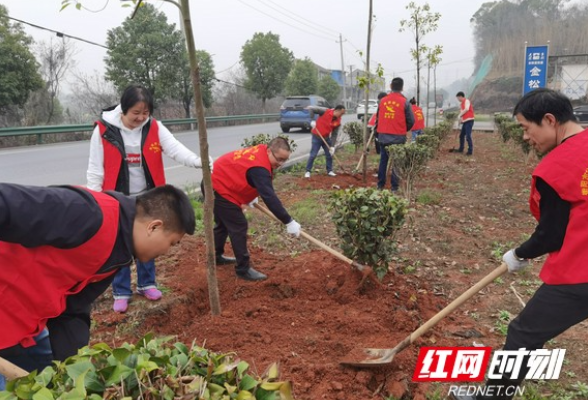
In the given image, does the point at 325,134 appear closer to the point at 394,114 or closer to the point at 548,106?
the point at 394,114

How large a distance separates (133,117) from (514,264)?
2.63m

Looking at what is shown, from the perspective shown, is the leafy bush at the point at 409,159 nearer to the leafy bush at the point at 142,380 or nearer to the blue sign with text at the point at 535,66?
the leafy bush at the point at 142,380

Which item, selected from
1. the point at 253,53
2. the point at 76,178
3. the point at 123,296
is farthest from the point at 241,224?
the point at 253,53

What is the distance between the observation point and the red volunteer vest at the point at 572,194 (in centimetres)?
193

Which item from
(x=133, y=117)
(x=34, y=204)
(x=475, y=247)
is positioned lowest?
(x=475, y=247)

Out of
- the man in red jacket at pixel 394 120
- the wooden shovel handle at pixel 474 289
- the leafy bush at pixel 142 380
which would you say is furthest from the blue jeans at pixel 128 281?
the man in red jacket at pixel 394 120

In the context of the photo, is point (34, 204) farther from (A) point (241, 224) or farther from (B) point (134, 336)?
(A) point (241, 224)

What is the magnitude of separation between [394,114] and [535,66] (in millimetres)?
8556

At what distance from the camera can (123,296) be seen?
3.48m

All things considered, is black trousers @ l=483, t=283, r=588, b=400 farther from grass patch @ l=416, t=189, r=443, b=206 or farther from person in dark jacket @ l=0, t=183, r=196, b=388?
grass patch @ l=416, t=189, r=443, b=206

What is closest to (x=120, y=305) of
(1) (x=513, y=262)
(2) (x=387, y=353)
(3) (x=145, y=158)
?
(3) (x=145, y=158)

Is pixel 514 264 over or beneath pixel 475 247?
over

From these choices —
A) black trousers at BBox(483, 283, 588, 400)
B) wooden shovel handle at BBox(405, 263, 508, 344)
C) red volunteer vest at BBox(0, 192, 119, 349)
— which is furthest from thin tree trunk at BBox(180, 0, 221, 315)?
black trousers at BBox(483, 283, 588, 400)

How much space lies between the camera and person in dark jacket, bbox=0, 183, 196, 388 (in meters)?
1.52
